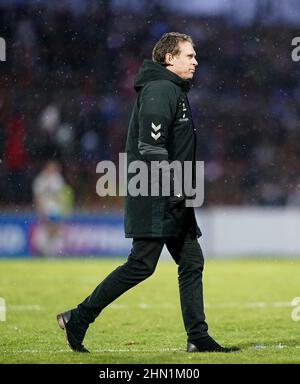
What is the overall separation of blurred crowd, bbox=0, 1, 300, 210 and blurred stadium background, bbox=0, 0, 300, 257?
2cm

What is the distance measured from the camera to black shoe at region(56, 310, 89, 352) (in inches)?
263

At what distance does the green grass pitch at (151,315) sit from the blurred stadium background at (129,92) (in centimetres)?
347

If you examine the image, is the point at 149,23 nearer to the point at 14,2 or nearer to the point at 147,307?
the point at 14,2

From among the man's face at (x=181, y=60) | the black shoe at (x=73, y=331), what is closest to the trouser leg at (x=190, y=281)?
the black shoe at (x=73, y=331)

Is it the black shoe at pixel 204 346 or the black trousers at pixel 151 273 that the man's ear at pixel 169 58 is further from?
the black shoe at pixel 204 346

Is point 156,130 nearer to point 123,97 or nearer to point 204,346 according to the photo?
point 204,346

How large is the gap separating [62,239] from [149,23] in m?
5.31

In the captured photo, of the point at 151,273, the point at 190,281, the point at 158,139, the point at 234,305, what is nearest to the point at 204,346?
the point at 190,281

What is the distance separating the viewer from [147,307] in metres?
10.3

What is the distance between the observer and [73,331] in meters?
6.69

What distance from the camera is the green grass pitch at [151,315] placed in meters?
6.62

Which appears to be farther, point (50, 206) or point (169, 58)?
point (50, 206)

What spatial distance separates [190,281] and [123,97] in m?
13.2
